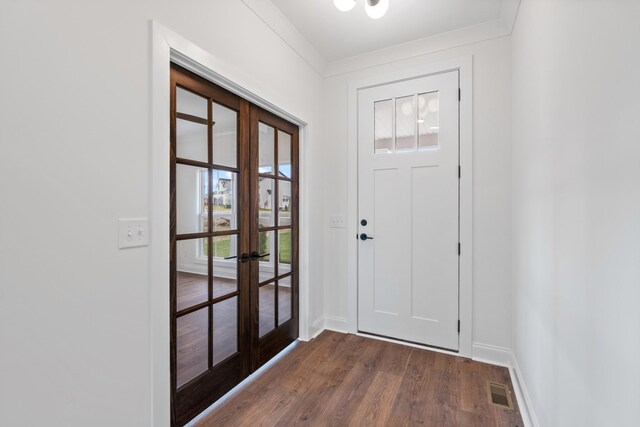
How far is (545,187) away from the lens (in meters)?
1.42

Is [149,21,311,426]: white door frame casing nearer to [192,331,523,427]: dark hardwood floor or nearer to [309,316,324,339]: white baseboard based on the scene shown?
[192,331,523,427]: dark hardwood floor

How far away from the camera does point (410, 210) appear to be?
2676mm

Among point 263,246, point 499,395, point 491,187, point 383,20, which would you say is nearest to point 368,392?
point 499,395

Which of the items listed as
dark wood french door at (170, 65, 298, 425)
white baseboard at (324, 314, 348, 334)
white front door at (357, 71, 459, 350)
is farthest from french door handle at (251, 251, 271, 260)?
white baseboard at (324, 314, 348, 334)

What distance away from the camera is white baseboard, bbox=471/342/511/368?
91.4 inches

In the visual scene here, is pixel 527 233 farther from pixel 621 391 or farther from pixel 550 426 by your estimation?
pixel 621 391

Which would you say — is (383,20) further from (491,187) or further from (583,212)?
(583,212)

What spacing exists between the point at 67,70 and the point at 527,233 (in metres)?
2.40

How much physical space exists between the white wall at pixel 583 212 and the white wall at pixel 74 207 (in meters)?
1.67

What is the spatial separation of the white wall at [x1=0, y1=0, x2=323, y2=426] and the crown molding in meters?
0.91

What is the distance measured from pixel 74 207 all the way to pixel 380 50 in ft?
8.86

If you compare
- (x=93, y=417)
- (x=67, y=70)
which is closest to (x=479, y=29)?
(x=67, y=70)

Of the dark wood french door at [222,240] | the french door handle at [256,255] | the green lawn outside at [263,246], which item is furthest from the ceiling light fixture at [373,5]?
the french door handle at [256,255]

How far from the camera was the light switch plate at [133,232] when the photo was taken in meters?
1.25
